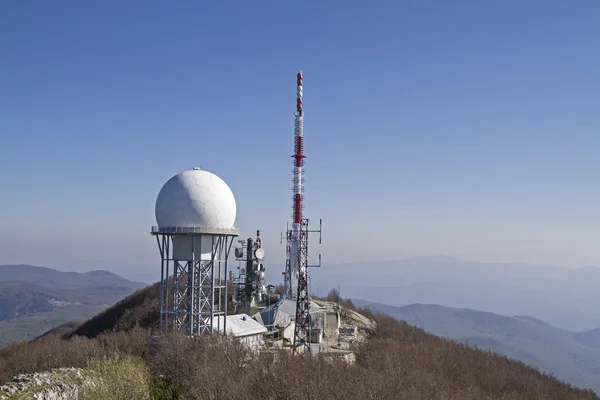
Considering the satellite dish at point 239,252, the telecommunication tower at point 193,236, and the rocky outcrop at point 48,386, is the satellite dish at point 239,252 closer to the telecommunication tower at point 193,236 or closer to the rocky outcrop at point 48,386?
the telecommunication tower at point 193,236

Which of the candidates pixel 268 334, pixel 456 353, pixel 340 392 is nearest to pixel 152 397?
pixel 340 392

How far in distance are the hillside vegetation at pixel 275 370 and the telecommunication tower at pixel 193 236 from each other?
10.2 feet

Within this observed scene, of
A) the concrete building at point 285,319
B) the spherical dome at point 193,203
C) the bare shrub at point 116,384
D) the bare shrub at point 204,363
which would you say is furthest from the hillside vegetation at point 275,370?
the spherical dome at point 193,203

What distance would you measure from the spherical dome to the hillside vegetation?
672 centimetres

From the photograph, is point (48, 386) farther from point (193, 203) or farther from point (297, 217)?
point (297, 217)

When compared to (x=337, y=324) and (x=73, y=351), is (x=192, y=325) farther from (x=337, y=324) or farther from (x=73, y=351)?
(x=337, y=324)

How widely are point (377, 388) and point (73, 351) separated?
15.2 meters

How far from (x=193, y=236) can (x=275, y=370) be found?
38.0 ft

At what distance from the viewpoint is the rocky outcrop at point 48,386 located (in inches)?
664

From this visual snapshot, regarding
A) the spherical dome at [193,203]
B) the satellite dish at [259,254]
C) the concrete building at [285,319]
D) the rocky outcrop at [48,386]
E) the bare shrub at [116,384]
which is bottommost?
the concrete building at [285,319]

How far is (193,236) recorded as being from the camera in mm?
28141

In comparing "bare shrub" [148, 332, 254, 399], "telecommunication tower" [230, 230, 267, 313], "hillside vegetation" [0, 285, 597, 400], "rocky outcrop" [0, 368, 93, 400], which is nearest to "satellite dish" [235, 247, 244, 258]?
"telecommunication tower" [230, 230, 267, 313]

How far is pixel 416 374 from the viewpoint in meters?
21.3

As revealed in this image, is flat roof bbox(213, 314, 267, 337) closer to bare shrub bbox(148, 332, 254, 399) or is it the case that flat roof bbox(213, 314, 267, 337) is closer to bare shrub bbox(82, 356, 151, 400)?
bare shrub bbox(148, 332, 254, 399)
